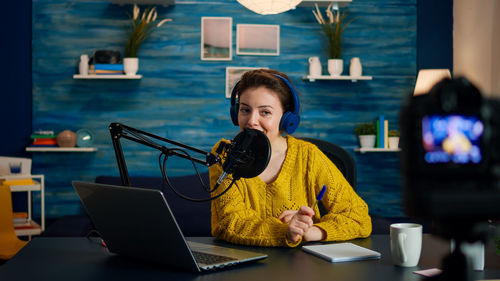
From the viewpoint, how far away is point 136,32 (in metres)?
3.77

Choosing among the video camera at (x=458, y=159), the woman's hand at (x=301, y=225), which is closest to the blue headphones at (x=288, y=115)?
the woman's hand at (x=301, y=225)

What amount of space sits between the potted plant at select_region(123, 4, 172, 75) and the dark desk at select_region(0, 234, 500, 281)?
2.66m

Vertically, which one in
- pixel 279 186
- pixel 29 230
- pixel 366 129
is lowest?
pixel 29 230

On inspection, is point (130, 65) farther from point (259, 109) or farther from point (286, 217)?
point (286, 217)

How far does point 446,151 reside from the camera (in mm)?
330

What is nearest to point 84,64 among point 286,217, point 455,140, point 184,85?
point 184,85

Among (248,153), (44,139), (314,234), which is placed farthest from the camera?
(44,139)

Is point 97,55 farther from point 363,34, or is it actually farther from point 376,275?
point 376,275

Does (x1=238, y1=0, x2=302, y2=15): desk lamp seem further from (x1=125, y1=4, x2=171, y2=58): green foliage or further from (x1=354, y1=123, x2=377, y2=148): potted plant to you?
(x1=354, y1=123, x2=377, y2=148): potted plant

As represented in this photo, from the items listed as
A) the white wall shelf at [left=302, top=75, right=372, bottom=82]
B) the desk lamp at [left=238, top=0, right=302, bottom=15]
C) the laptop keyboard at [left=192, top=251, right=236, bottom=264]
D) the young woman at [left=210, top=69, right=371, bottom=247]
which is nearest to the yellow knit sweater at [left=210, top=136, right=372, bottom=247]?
the young woman at [left=210, top=69, right=371, bottom=247]

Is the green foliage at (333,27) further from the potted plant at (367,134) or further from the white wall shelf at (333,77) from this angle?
the potted plant at (367,134)

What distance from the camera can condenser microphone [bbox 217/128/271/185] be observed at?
3.11ft

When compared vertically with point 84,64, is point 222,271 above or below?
below

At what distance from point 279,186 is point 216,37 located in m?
2.57
